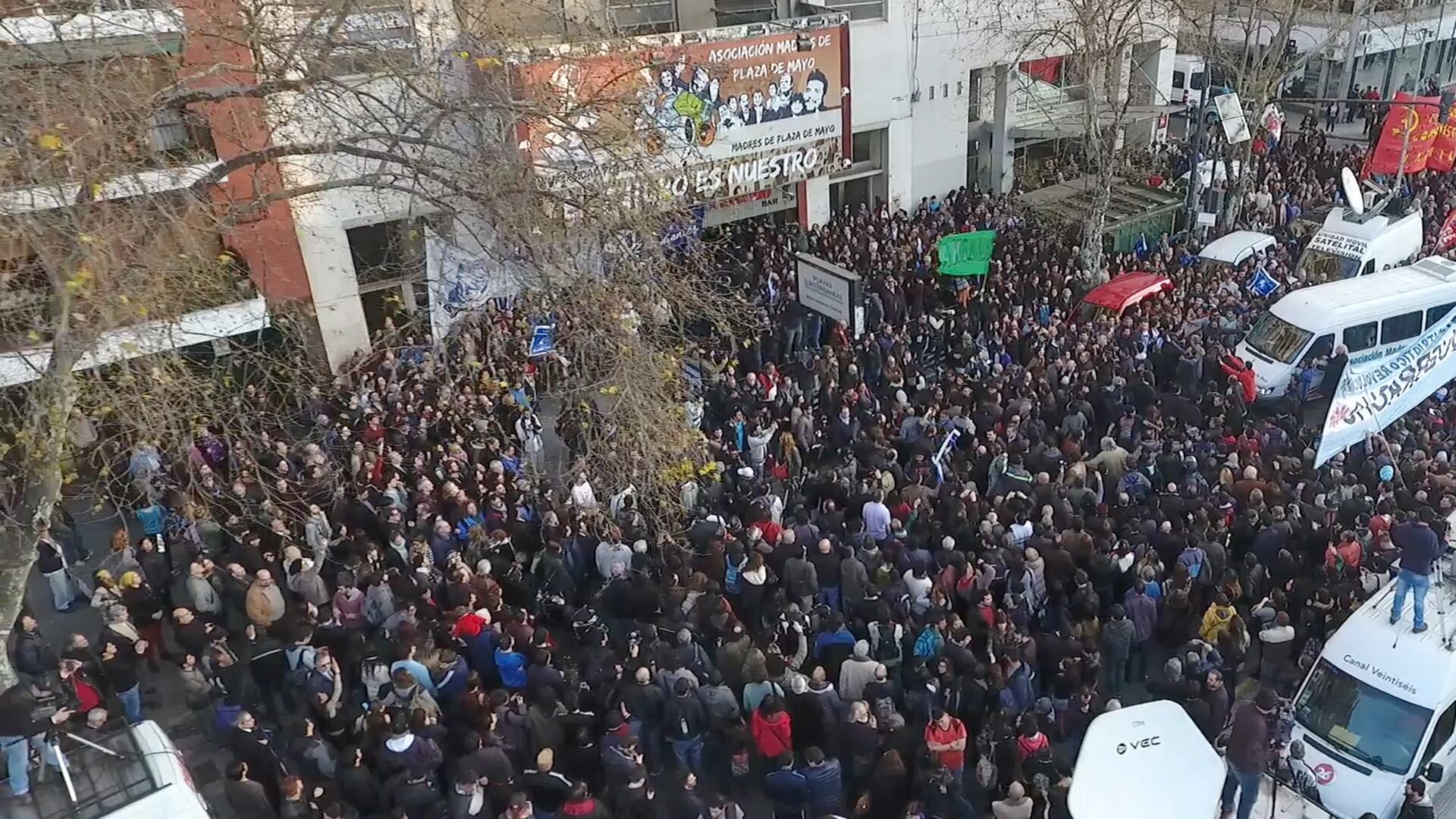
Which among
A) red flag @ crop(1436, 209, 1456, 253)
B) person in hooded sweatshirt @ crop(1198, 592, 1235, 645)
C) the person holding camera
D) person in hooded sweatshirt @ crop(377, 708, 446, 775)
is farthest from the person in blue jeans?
red flag @ crop(1436, 209, 1456, 253)

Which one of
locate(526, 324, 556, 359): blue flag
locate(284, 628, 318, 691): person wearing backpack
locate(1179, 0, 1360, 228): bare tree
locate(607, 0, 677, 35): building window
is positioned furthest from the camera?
locate(1179, 0, 1360, 228): bare tree

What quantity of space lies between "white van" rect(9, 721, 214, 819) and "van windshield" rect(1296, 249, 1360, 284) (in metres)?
19.4

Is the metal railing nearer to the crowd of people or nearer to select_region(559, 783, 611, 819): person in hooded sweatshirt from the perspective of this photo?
the crowd of people

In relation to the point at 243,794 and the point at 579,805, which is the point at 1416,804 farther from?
the point at 243,794

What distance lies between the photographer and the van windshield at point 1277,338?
1547 cm

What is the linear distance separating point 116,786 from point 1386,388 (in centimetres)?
1393

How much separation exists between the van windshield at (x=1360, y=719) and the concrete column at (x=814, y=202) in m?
15.5

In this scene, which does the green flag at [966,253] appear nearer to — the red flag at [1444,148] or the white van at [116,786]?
the red flag at [1444,148]

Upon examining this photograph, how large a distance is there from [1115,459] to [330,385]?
37.7ft

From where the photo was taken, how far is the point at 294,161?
1605 centimetres

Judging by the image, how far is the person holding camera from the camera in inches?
256

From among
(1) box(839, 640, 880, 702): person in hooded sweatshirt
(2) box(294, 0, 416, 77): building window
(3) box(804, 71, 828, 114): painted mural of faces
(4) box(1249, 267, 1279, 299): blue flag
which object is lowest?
(4) box(1249, 267, 1279, 299): blue flag

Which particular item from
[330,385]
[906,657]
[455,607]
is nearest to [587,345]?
[455,607]

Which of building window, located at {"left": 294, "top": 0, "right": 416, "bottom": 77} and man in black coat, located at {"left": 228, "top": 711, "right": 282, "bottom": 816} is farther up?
building window, located at {"left": 294, "top": 0, "right": 416, "bottom": 77}
